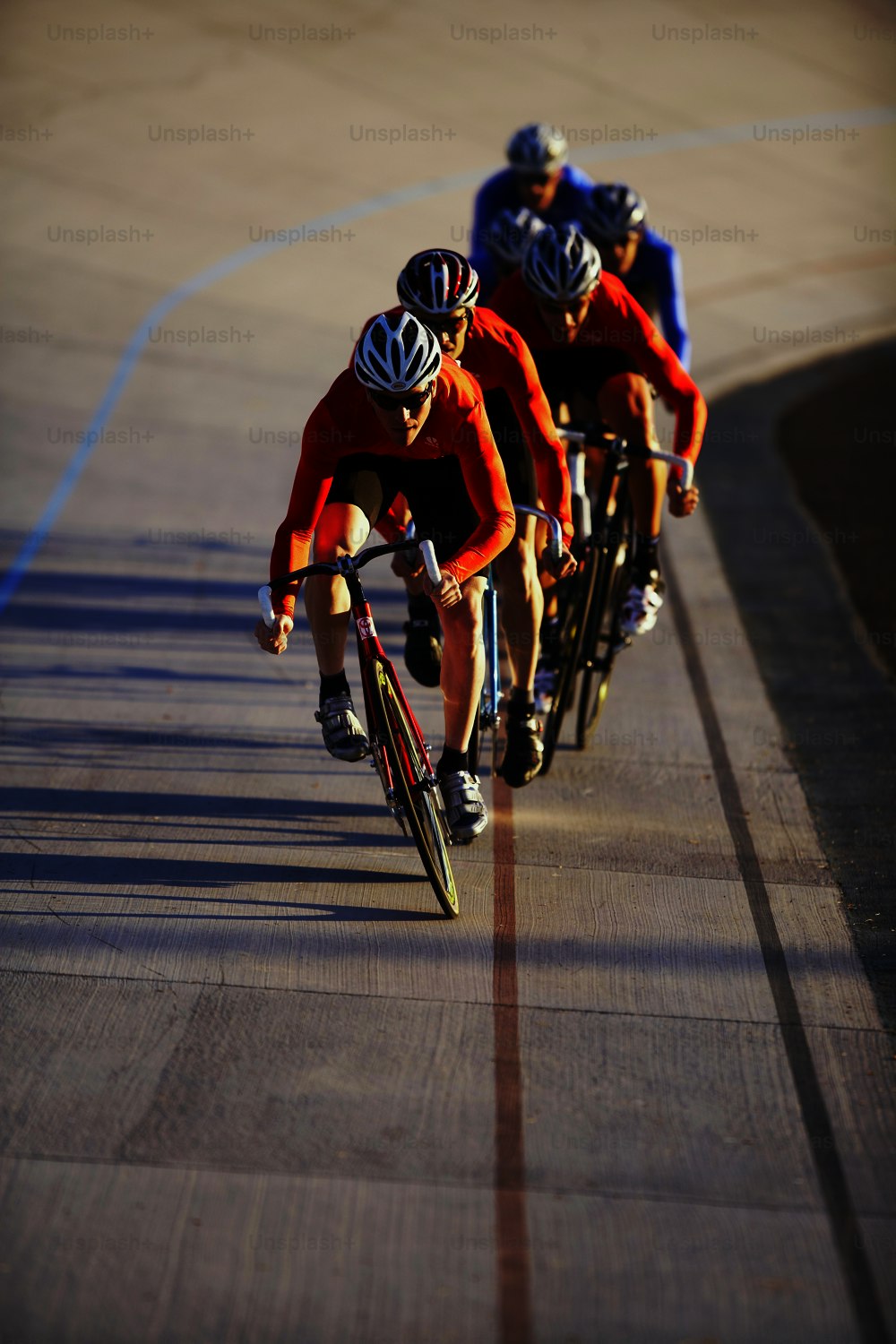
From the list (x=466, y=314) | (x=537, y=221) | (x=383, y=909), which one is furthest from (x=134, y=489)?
(x=383, y=909)

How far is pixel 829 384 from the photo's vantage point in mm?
12438

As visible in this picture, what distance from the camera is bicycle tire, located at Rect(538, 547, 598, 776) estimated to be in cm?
562

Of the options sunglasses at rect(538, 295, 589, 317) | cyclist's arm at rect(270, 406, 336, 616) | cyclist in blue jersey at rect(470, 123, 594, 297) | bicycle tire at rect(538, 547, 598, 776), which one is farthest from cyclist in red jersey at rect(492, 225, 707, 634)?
cyclist in blue jersey at rect(470, 123, 594, 297)

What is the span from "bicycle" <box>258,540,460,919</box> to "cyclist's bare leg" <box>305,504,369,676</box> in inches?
2.7

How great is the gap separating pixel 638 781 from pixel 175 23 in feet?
64.3

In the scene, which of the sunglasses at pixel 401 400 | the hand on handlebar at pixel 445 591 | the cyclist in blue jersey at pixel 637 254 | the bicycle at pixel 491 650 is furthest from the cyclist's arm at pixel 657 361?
the hand on handlebar at pixel 445 591

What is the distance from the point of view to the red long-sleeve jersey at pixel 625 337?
18.2ft

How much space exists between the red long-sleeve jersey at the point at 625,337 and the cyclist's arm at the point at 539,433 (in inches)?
26.0

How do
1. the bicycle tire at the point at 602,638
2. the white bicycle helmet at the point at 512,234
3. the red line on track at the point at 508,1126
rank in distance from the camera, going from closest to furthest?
1. the red line on track at the point at 508,1126
2. the bicycle tire at the point at 602,638
3. the white bicycle helmet at the point at 512,234

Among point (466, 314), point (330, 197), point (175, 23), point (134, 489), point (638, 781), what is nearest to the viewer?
point (466, 314)

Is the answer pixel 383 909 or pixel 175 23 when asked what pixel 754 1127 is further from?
pixel 175 23

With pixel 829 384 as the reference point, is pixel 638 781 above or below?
above

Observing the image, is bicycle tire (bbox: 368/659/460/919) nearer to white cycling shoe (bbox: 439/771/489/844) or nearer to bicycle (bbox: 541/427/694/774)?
white cycling shoe (bbox: 439/771/489/844)

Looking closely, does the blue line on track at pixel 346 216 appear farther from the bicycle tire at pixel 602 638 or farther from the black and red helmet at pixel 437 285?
the black and red helmet at pixel 437 285
